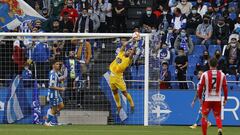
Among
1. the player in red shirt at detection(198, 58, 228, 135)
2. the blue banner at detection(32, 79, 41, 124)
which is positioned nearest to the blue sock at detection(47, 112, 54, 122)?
the blue banner at detection(32, 79, 41, 124)

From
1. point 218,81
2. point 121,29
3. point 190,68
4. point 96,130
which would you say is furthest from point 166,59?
point 218,81

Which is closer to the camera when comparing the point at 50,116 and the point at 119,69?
the point at 50,116

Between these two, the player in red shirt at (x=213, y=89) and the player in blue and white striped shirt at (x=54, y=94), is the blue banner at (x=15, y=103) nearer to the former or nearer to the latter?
the player in blue and white striped shirt at (x=54, y=94)

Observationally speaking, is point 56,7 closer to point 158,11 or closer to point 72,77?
point 158,11

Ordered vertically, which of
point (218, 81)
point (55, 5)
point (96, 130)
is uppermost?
point (55, 5)

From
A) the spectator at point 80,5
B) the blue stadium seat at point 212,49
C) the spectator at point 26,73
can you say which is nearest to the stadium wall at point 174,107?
the spectator at point 26,73

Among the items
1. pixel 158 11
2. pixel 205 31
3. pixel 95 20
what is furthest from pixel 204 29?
pixel 95 20

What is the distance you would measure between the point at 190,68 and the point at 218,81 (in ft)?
27.1

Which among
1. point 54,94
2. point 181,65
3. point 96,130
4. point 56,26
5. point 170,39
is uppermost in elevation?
point 56,26

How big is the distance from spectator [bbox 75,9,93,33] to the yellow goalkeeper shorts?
429 centimetres

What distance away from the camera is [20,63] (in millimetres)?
24453

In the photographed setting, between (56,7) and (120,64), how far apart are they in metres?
6.93

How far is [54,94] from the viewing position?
23281 millimetres

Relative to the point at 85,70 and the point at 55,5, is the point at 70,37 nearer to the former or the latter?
the point at 85,70
